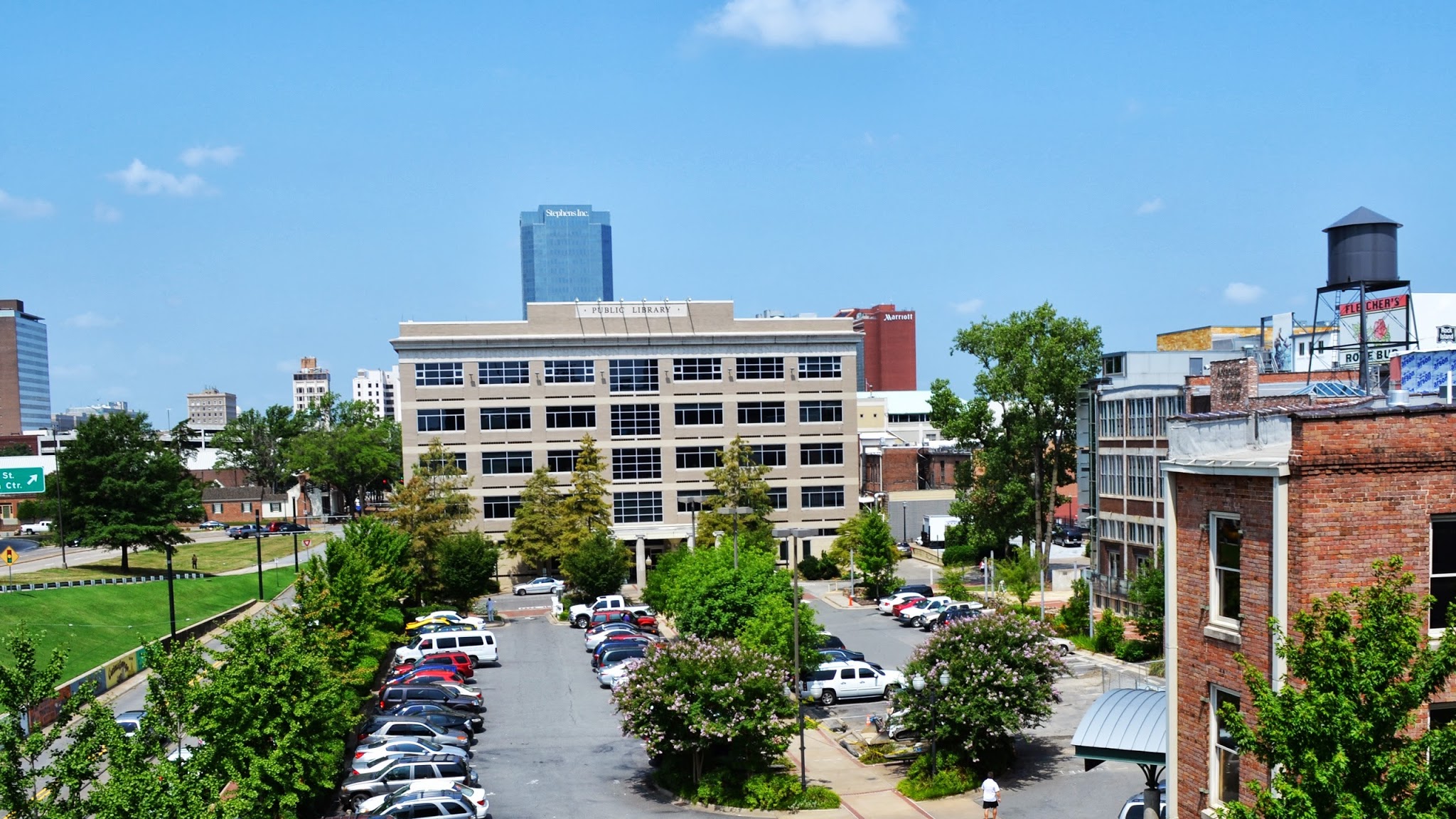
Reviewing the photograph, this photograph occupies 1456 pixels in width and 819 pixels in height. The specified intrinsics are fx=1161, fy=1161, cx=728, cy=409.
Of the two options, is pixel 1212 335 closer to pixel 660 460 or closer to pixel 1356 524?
pixel 660 460

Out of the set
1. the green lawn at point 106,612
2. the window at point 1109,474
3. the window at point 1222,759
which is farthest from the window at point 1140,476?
the green lawn at point 106,612

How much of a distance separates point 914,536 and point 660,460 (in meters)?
25.2

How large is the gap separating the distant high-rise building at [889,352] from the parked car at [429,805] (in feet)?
556

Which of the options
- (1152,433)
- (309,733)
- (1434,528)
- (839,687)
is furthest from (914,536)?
(1434,528)

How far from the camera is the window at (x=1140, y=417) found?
5497 cm

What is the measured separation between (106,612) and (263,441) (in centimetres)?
8705

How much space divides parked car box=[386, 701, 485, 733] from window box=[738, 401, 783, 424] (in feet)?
134

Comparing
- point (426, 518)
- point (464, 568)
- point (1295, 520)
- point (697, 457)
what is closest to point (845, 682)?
point (464, 568)

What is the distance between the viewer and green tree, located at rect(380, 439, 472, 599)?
66562mm

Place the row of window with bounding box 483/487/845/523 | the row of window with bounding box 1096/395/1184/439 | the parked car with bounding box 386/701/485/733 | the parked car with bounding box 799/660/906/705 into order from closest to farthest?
the parked car with bounding box 386/701/485/733
the parked car with bounding box 799/660/906/705
the row of window with bounding box 1096/395/1184/439
the row of window with bounding box 483/487/845/523

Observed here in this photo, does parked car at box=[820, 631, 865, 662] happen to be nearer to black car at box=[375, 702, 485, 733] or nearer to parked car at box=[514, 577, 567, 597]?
black car at box=[375, 702, 485, 733]

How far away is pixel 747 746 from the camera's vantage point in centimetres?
3244

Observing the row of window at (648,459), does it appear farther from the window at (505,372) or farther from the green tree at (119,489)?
the green tree at (119,489)

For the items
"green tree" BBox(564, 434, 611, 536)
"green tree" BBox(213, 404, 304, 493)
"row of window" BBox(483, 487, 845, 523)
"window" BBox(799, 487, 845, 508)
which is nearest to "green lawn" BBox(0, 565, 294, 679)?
"row of window" BBox(483, 487, 845, 523)
